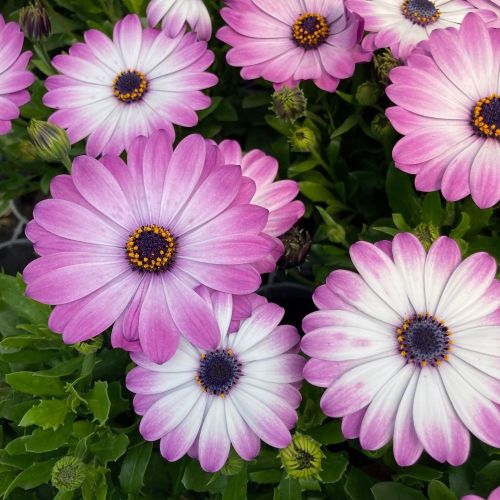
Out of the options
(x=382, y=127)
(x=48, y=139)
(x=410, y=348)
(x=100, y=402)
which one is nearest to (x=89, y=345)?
(x=100, y=402)

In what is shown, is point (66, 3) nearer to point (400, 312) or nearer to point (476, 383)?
point (400, 312)

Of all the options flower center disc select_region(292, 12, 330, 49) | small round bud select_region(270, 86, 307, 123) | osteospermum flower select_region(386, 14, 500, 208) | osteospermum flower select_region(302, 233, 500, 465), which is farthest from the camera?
flower center disc select_region(292, 12, 330, 49)

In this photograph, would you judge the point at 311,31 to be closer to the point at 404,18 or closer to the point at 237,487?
the point at 404,18

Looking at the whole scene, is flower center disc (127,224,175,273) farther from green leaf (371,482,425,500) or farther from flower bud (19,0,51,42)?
flower bud (19,0,51,42)

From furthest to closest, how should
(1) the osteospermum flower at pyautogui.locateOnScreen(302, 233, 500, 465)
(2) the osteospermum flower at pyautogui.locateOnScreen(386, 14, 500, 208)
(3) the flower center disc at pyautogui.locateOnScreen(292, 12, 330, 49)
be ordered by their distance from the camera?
(3) the flower center disc at pyautogui.locateOnScreen(292, 12, 330, 49)
(2) the osteospermum flower at pyautogui.locateOnScreen(386, 14, 500, 208)
(1) the osteospermum flower at pyautogui.locateOnScreen(302, 233, 500, 465)

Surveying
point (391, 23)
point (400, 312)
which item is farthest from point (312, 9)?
point (400, 312)

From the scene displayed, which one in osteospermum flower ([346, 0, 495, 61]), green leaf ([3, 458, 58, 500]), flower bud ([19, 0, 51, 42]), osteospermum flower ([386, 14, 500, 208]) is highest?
osteospermum flower ([346, 0, 495, 61])

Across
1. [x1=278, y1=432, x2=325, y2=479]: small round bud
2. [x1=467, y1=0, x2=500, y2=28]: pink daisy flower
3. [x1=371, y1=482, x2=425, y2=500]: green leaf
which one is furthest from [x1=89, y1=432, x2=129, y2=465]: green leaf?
[x1=467, y1=0, x2=500, y2=28]: pink daisy flower
